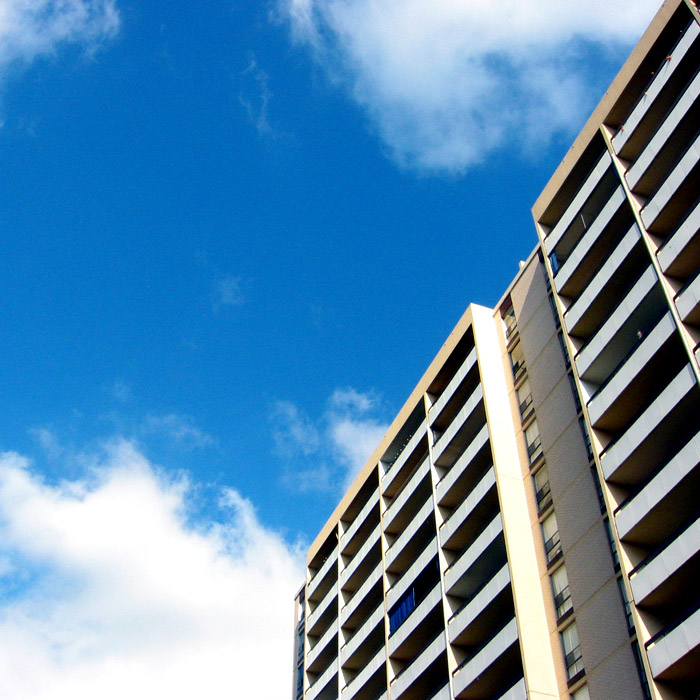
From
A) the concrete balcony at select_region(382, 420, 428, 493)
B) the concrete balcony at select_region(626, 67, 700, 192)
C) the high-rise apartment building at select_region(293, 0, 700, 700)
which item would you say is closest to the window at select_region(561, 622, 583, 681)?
the high-rise apartment building at select_region(293, 0, 700, 700)

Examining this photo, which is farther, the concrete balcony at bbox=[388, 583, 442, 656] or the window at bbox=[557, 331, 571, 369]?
the concrete balcony at bbox=[388, 583, 442, 656]

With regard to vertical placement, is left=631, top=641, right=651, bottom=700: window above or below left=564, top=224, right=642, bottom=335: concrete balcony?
below

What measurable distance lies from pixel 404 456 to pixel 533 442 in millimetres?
13306

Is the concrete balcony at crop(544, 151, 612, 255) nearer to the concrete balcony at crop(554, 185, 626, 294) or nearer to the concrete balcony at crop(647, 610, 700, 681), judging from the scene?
the concrete balcony at crop(554, 185, 626, 294)

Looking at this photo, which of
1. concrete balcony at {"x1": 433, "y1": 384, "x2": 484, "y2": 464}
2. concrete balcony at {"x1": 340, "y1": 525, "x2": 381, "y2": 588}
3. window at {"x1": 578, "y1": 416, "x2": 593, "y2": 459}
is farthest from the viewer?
concrete balcony at {"x1": 340, "y1": 525, "x2": 381, "y2": 588}

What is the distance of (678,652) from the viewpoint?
24.7 meters

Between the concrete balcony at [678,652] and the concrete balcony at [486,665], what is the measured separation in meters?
8.12

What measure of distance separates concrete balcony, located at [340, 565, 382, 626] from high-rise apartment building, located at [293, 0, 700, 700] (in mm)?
200

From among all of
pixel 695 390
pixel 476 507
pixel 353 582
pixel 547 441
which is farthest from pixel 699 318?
pixel 353 582

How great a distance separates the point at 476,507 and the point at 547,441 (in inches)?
203

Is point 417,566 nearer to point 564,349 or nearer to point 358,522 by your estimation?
point 358,522

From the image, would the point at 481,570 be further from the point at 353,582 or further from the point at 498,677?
the point at 353,582

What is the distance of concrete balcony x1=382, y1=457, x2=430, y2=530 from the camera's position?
47.3m

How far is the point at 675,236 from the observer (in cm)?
3105
